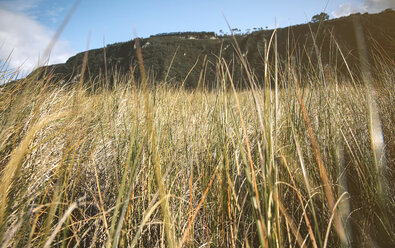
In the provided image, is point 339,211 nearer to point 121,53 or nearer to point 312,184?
point 312,184

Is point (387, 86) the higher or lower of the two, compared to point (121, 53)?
lower

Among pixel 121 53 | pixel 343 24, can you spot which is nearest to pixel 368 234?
pixel 343 24

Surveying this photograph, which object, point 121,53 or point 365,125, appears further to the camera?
point 121,53

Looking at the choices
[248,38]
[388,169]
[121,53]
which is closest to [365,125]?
[388,169]

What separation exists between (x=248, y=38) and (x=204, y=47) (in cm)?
463

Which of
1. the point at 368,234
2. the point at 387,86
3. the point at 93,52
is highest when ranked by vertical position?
the point at 93,52

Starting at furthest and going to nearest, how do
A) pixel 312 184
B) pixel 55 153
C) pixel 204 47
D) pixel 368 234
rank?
1. pixel 204 47
2. pixel 55 153
3. pixel 312 184
4. pixel 368 234

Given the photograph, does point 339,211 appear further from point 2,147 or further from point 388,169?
point 2,147

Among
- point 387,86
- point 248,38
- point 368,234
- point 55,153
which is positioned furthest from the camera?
point 248,38

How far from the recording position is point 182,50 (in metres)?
20.3

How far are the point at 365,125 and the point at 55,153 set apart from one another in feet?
6.07

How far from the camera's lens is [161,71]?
18.0m

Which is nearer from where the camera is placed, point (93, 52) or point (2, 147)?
point (2, 147)

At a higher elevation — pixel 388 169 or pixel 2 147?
pixel 2 147
